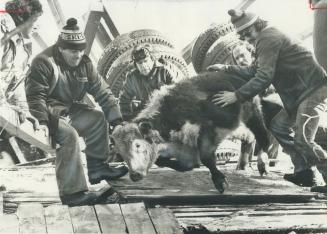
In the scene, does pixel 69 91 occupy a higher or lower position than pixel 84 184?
higher

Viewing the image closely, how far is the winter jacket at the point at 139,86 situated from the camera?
22.9 ft

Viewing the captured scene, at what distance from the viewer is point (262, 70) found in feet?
23.3

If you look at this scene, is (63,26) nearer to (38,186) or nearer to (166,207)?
(38,186)

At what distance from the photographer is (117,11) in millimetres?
6977

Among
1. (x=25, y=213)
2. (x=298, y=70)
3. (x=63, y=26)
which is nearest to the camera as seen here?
(x=25, y=213)

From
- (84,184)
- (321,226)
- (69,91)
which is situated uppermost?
(69,91)

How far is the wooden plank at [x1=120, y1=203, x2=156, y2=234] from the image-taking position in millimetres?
6240

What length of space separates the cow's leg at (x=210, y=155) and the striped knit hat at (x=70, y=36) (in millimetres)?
1719

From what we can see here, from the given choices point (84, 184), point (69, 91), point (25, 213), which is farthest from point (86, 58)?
point (25, 213)

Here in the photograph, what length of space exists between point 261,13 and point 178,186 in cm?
221

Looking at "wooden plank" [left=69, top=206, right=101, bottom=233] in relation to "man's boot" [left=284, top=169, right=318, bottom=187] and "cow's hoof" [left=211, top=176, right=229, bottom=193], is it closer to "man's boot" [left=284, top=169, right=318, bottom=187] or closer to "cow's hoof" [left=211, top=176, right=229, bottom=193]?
"cow's hoof" [left=211, top=176, right=229, bottom=193]

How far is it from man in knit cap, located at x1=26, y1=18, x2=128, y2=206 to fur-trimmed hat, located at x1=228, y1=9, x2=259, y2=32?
1667mm

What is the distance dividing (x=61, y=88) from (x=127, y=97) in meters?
0.75

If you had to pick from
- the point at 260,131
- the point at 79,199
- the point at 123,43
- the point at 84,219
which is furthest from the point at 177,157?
the point at 123,43
